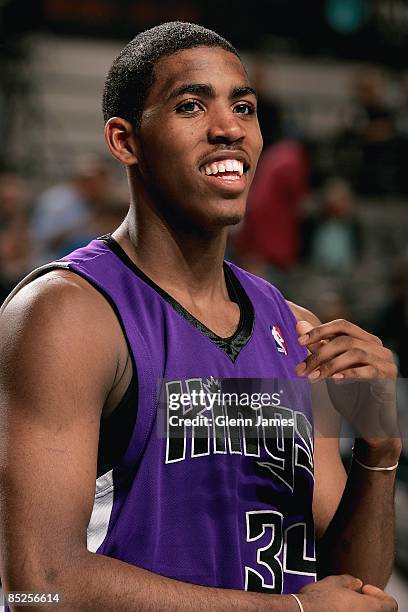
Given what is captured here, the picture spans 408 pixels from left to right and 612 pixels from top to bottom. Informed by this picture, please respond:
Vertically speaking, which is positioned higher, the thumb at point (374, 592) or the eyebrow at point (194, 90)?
the eyebrow at point (194, 90)

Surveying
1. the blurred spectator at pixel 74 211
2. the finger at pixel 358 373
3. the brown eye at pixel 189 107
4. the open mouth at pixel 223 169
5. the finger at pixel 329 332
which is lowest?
the finger at pixel 358 373

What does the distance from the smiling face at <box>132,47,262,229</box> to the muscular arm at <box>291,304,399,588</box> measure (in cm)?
58

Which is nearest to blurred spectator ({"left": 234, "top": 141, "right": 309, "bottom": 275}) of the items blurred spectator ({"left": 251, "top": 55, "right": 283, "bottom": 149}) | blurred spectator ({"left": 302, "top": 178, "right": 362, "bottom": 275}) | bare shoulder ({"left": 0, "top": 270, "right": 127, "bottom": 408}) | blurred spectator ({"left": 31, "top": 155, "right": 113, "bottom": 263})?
blurred spectator ({"left": 251, "top": 55, "right": 283, "bottom": 149})

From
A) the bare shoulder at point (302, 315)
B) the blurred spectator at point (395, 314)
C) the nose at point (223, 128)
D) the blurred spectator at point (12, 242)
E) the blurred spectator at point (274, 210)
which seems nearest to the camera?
the nose at point (223, 128)

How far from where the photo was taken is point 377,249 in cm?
980

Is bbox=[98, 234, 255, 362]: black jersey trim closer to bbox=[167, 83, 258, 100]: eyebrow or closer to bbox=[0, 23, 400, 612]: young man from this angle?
bbox=[0, 23, 400, 612]: young man

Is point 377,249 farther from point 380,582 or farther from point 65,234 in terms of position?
point 380,582

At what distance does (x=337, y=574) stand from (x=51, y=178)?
7.69 m

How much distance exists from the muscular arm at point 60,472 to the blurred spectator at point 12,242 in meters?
3.10

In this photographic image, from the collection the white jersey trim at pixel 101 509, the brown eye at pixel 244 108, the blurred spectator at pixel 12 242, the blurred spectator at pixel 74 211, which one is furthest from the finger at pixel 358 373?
the blurred spectator at pixel 74 211

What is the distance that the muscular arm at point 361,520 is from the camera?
7.71 feet

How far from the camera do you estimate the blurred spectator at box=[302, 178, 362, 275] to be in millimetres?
8117

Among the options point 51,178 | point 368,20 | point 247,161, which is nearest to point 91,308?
point 247,161

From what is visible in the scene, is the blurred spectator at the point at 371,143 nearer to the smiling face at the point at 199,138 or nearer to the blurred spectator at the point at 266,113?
the blurred spectator at the point at 266,113
